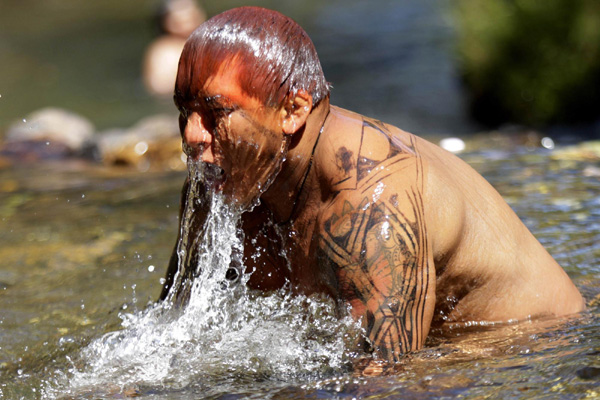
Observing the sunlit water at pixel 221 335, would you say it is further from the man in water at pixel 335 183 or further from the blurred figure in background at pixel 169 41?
the blurred figure in background at pixel 169 41

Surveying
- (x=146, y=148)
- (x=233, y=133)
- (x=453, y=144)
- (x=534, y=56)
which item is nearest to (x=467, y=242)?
(x=233, y=133)

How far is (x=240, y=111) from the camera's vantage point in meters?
2.32

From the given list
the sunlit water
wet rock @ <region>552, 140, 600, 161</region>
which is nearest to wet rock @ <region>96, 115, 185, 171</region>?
the sunlit water

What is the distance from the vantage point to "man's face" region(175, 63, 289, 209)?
229 cm

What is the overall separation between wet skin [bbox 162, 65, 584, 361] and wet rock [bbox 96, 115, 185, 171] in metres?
4.07

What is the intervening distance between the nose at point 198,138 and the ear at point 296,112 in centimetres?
24

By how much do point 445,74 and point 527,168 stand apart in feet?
20.7

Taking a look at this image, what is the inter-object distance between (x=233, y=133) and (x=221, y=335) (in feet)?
3.40

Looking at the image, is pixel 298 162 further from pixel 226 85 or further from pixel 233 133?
pixel 226 85

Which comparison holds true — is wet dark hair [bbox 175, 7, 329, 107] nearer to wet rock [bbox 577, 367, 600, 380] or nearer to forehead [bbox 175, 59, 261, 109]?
forehead [bbox 175, 59, 261, 109]

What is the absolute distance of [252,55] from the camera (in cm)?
228

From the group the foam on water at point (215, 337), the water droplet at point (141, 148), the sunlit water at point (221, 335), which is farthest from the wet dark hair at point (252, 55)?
the water droplet at point (141, 148)

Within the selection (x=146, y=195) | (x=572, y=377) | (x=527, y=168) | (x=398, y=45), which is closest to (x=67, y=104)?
(x=398, y=45)

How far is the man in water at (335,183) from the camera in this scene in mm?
2311
